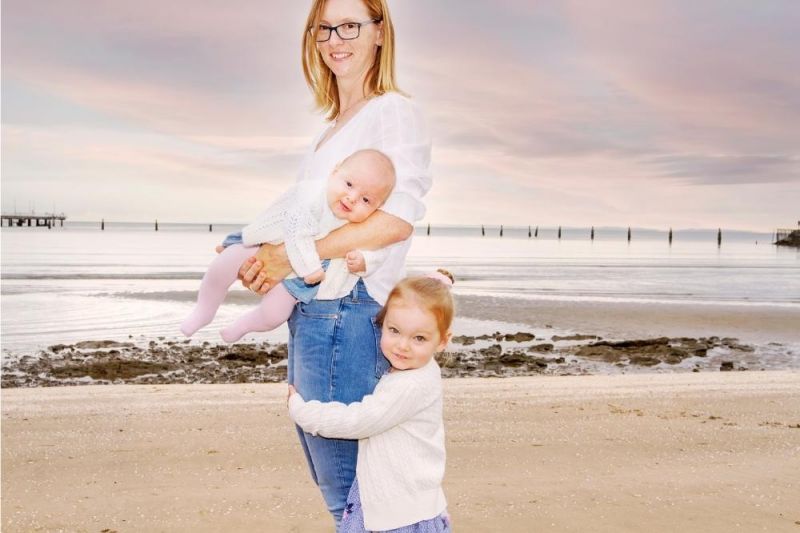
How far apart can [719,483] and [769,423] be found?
6.44 feet

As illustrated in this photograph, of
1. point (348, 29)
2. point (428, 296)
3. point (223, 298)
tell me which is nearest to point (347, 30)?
point (348, 29)

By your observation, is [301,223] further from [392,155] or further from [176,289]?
[176,289]

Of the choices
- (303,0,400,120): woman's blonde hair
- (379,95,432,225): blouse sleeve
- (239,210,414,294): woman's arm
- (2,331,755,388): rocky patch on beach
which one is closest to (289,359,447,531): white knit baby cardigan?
(239,210,414,294): woman's arm

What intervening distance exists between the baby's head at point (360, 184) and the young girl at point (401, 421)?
0.26 metres

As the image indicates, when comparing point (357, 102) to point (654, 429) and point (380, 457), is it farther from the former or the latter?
point (654, 429)

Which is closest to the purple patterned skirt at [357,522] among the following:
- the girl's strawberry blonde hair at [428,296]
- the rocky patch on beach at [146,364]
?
the girl's strawberry blonde hair at [428,296]

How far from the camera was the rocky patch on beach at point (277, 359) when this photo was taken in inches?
396

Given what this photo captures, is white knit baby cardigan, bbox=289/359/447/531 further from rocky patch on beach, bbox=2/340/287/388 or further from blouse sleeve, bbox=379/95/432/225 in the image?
rocky patch on beach, bbox=2/340/287/388

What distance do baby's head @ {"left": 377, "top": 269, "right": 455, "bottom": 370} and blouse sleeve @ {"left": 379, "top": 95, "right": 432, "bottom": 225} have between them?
0.21 m

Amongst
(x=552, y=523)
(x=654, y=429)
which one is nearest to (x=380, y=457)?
(x=552, y=523)

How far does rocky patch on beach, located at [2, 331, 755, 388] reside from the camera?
10047mm

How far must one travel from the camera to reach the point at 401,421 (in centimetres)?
254

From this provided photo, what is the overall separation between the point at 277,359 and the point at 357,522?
8672mm

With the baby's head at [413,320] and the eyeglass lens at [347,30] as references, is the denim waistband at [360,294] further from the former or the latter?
the eyeglass lens at [347,30]
